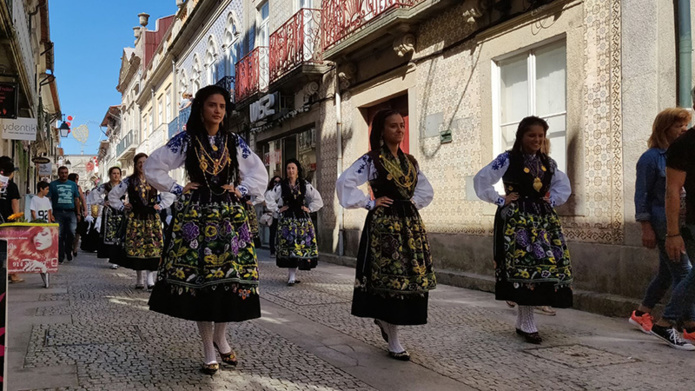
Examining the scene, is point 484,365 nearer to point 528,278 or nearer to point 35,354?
point 528,278

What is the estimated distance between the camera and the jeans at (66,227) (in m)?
12.3

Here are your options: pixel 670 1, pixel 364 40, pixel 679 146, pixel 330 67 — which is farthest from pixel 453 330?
pixel 330 67

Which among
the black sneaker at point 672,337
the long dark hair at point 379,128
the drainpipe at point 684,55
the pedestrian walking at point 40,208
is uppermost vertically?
the drainpipe at point 684,55

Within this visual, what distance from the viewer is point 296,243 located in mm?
9117

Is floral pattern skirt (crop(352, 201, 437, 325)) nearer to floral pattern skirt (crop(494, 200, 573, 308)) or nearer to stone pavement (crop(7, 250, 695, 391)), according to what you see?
stone pavement (crop(7, 250, 695, 391))

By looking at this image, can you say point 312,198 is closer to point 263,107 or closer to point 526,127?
point 526,127

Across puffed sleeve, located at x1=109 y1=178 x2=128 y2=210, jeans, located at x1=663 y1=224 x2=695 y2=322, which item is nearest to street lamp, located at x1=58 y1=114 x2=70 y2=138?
puffed sleeve, located at x1=109 y1=178 x2=128 y2=210

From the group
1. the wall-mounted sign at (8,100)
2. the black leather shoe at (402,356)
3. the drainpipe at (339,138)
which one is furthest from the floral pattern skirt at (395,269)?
the wall-mounted sign at (8,100)

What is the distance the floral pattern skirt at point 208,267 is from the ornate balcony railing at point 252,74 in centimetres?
1228

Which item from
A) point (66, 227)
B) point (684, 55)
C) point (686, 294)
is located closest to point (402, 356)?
point (686, 294)

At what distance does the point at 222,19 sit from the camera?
2216 centimetres

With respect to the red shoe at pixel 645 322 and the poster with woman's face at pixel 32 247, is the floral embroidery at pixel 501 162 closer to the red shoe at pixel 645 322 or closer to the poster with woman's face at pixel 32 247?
the red shoe at pixel 645 322

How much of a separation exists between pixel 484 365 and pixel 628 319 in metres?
2.33

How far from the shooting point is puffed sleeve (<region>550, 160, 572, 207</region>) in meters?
5.46
